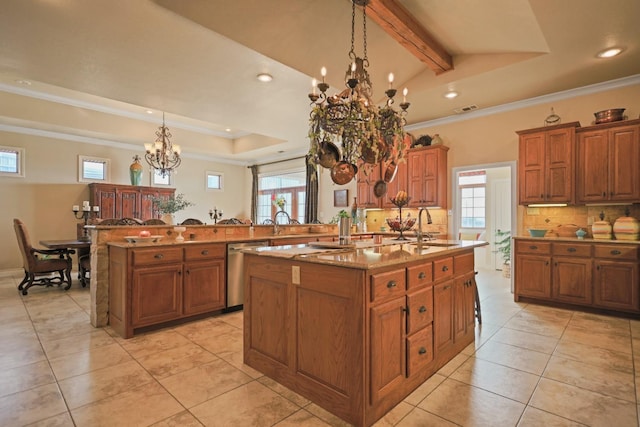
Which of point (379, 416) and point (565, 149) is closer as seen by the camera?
point (379, 416)

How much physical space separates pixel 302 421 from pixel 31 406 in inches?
67.7

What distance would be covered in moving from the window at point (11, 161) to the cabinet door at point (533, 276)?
9478 millimetres

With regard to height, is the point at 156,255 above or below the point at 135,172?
below

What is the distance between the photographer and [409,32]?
3.43 m

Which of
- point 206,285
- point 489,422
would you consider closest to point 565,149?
point 489,422

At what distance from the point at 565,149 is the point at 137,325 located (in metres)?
5.66

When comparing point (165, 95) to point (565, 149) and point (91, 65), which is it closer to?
point (91, 65)

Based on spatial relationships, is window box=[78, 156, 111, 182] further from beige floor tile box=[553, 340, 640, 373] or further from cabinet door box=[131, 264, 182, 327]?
beige floor tile box=[553, 340, 640, 373]

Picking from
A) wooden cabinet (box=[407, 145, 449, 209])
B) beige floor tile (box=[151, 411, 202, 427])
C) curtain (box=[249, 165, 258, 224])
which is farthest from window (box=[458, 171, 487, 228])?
beige floor tile (box=[151, 411, 202, 427])

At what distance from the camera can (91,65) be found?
3.90 meters

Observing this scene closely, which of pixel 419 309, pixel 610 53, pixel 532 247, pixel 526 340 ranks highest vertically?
pixel 610 53

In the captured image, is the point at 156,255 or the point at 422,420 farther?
the point at 156,255

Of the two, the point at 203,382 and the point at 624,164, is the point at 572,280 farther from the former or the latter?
the point at 203,382

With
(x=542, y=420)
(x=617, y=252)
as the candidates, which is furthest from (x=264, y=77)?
(x=617, y=252)
